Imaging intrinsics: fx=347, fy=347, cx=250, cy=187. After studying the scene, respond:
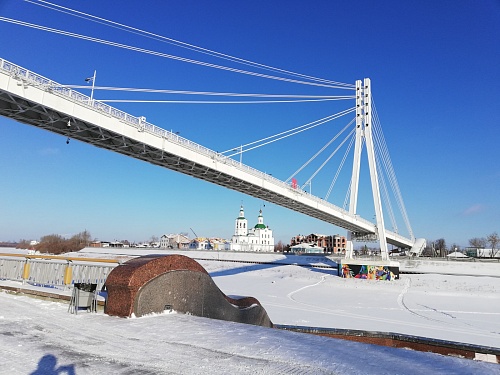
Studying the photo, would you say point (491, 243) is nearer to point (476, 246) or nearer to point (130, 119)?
point (476, 246)

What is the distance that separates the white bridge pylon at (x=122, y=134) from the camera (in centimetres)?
1738

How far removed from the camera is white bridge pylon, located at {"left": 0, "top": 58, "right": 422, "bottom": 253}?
17375 millimetres

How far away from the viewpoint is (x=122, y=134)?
2152 centimetres

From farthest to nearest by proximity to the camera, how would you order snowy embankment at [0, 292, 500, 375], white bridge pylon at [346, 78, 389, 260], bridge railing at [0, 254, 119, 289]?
white bridge pylon at [346, 78, 389, 260]
bridge railing at [0, 254, 119, 289]
snowy embankment at [0, 292, 500, 375]

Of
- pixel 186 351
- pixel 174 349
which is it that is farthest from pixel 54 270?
pixel 186 351

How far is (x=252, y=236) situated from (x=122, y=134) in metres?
112

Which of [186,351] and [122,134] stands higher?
[122,134]

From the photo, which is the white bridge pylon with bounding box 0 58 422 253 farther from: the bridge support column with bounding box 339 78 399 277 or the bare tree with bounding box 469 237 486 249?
the bare tree with bounding box 469 237 486 249

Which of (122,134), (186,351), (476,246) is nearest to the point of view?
(186,351)

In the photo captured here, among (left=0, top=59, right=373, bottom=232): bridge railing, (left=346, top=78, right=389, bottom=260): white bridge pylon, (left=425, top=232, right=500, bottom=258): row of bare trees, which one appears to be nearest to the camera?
(left=0, top=59, right=373, bottom=232): bridge railing

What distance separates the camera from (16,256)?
11.0 m

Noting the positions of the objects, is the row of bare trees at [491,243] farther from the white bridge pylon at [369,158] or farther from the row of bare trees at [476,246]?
the white bridge pylon at [369,158]

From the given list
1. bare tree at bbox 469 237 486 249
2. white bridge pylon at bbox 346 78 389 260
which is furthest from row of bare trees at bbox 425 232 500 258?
white bridge pylon at bbox 346 78 389 260

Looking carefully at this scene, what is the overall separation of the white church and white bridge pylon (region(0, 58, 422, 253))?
9061cm
